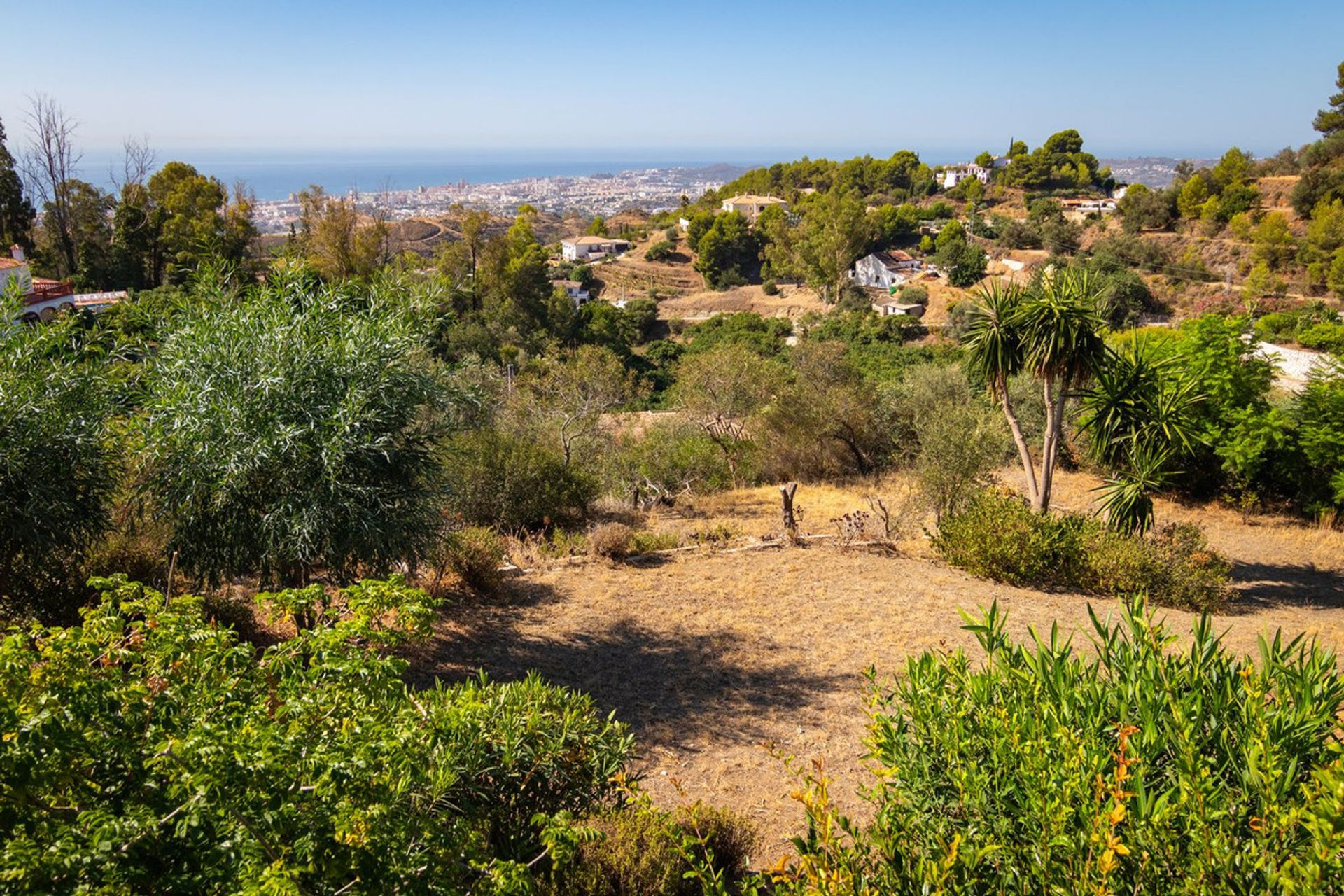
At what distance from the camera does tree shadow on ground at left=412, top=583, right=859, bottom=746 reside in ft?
22.4

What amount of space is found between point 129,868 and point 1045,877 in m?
2.96

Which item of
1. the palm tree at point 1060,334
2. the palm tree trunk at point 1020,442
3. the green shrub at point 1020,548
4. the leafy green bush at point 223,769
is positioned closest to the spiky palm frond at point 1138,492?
the green shrub at point 1020,548

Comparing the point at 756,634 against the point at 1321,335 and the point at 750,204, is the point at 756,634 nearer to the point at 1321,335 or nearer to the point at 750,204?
the point at 1321,335

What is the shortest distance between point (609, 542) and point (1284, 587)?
9732mm

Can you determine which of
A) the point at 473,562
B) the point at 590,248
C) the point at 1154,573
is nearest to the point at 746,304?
the point at 590,248

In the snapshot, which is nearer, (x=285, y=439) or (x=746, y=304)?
(x=285, y=439)

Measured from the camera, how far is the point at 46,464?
5.99m

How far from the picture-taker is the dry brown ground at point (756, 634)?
6277 millimetres

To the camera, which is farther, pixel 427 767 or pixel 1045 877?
pixel 427 767

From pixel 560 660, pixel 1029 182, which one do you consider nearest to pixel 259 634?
pixel 560 660

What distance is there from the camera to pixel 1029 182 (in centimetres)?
7738

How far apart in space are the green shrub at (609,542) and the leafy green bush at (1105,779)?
23.6 ft

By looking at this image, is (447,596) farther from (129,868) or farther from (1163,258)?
(1163,258)

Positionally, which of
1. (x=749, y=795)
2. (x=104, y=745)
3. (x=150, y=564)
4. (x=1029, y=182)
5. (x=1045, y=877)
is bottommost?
(x=749, y=795)
